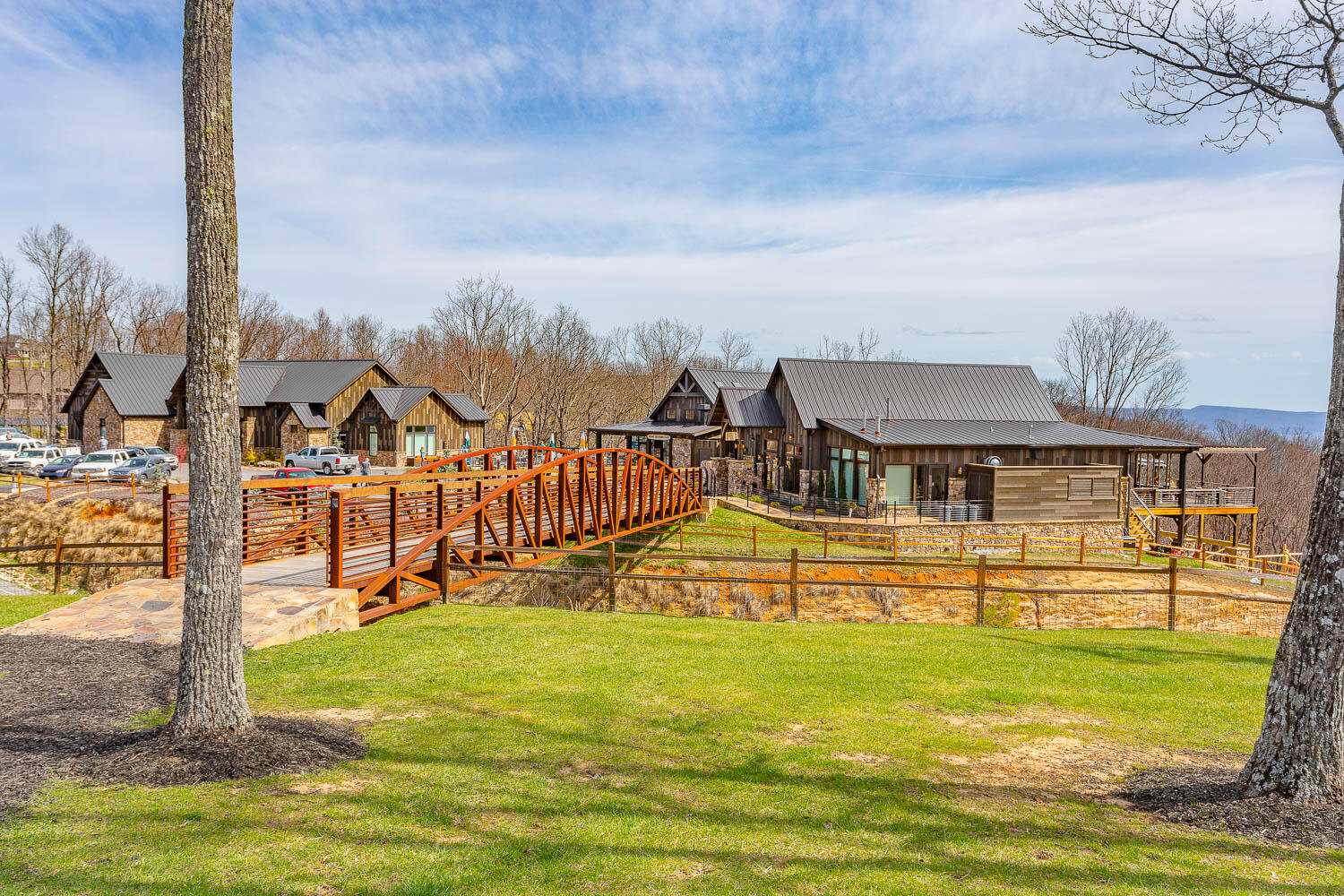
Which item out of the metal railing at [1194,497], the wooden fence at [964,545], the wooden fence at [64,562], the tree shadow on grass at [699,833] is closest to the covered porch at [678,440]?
the wooden fence at [964,545]

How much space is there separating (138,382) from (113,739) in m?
55.2

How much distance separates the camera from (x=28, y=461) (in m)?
41.8

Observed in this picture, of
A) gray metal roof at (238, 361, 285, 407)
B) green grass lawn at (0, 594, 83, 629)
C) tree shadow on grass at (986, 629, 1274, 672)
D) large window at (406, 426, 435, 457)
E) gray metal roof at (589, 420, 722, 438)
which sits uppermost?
gray metal roof at (238, 361, 285, 407)

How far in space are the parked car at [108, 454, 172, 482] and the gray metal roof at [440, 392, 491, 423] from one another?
18.9 m

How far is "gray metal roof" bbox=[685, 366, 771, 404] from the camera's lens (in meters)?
47.1

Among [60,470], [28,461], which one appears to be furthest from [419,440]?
[28,461]

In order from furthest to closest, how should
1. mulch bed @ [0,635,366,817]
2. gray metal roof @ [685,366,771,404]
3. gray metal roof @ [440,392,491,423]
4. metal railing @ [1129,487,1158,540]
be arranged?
gray metal roof @ [440,392,491,423], gray metal roof @ [685,366,771,404], metal railing @ [1129,487,1158,540], mulch bed @ [0,635,366,817]

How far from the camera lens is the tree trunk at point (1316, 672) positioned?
553 centimetres

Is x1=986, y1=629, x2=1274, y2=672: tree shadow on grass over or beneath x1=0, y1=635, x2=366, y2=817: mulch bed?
beneath

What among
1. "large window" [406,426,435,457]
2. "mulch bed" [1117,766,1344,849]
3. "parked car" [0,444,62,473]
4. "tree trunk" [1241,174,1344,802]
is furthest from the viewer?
"large window" [406,426,435,457]

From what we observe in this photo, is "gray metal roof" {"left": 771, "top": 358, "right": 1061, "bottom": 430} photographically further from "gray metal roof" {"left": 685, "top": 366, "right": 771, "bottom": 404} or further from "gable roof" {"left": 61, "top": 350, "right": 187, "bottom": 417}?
"gable roof" {"left": 61, "top": 350, "right": 187, "bottom": 417}

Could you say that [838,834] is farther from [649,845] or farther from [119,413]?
[119,413]

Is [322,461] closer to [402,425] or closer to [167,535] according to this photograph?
[402,425]

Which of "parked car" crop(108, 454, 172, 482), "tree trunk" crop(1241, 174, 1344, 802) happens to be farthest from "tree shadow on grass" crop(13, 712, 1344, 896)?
"parked car" crop(108, 454, 172, 482)
